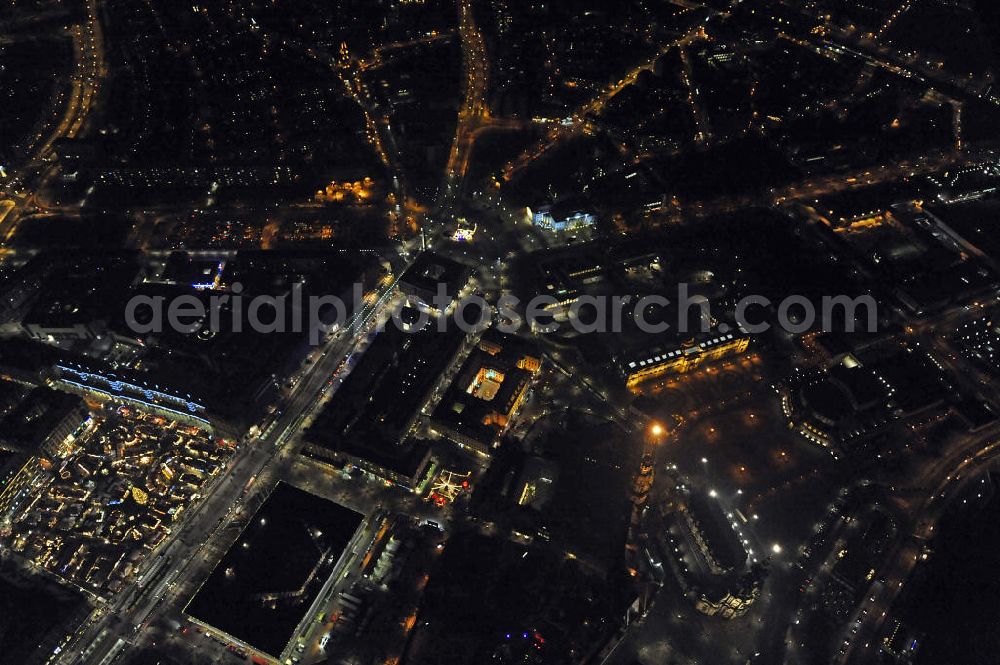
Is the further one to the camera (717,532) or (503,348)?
(503,348)

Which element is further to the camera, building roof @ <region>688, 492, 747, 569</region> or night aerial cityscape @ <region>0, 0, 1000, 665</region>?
building roof @ <region>688, 492, 747, 569</region>

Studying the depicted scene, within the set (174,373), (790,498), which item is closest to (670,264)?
(790,498)

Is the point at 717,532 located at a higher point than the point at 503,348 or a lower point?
lower

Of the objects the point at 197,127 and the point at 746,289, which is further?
the point at 197,127

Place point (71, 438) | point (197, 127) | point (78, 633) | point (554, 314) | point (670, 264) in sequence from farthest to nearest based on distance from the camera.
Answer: point (197, 127) → point (670, 264) → point (554, 314) → point (71, 438) → point (78, 633)

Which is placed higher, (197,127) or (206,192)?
(197,127)

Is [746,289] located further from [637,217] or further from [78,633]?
[78,633]

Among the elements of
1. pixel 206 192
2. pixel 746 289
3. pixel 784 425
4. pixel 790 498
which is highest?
pixel 746 289

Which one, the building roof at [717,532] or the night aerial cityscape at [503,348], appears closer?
the night aerial cityscape at [503,348]
